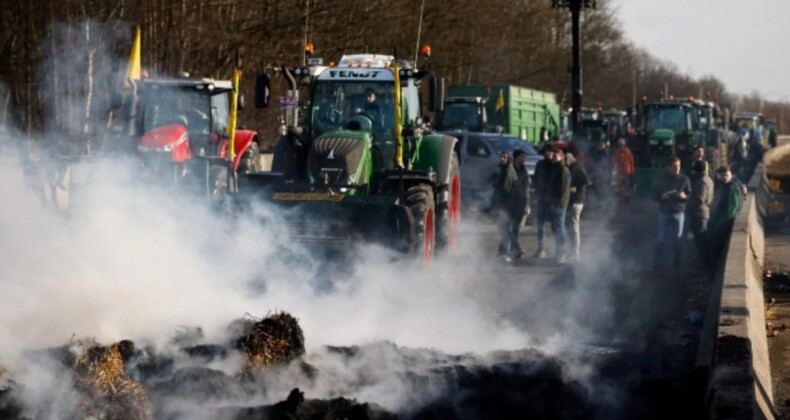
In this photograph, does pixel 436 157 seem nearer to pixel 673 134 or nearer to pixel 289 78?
pixel 289 78

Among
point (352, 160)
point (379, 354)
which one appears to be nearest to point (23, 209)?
point (352, 160)

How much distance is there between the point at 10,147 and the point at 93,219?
3.76 metres

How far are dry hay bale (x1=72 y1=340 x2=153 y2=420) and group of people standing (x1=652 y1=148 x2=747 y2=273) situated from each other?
10829 millimetres

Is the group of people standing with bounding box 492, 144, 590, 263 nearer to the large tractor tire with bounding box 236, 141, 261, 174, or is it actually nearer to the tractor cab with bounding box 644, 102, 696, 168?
the large tractor tire with bounding box 236, 141, 261, 174

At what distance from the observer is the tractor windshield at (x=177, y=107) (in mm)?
22266

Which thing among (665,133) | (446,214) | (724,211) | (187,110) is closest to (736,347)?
(446,214)

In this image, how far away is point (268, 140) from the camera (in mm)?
35781

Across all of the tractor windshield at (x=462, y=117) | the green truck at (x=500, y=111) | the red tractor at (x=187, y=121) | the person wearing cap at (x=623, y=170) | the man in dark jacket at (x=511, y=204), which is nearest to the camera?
the man in dark jacket at (x=511, y=204)

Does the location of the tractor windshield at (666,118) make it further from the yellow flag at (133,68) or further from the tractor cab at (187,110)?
the yellow flag at (133,68)

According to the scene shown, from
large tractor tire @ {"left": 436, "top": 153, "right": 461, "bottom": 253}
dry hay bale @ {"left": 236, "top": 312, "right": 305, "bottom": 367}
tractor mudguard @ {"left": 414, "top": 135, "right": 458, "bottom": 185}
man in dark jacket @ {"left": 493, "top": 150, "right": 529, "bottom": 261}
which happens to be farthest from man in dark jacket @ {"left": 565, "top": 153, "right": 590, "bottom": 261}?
dry hay bale @ {"left": 236, "top": 312, "right": 305, "bottom": 367}

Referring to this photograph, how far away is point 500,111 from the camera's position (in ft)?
135

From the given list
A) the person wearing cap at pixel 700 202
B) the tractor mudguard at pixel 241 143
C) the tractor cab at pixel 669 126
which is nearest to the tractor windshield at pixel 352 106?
the person wearing cap at pixel 700 202

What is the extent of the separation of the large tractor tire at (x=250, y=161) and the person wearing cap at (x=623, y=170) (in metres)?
9.59

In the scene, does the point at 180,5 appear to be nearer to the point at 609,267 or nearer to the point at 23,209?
the point at 609,267
